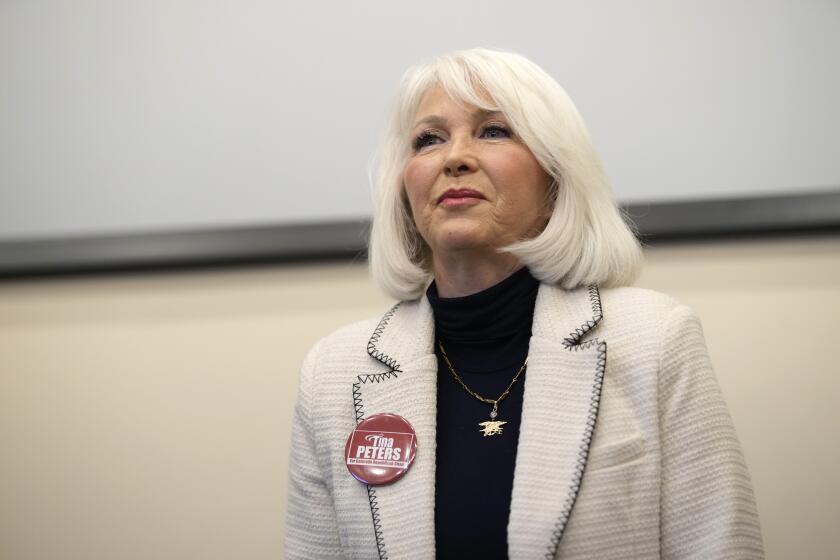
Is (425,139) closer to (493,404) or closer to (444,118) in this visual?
(444,118)

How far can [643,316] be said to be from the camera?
4.98 ft

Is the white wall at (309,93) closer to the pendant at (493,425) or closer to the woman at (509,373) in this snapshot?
the woman at (509,373)

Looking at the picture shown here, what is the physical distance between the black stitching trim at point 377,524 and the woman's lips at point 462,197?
0.52 meters

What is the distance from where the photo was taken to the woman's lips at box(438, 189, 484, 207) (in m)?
1.60

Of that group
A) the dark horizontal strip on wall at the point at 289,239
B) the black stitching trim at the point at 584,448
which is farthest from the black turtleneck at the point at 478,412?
the dark horizontal strip on wall at the point at 289,239

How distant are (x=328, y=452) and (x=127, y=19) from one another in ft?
4.17

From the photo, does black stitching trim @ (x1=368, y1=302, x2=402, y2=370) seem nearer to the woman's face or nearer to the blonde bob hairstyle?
the woman's face

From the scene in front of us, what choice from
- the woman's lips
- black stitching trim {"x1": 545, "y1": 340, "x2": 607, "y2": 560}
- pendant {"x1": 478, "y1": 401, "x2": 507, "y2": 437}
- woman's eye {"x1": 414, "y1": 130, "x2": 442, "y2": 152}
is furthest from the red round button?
woman's eye {"x1": 414, "y1": 130, "x2": 442, "y2": 152}

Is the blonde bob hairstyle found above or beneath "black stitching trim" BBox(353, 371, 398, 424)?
above

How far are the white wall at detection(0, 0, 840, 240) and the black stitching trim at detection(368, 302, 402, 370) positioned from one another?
0.46 meters

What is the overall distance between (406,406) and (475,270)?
11.2 inches

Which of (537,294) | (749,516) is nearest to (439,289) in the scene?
(537,294)

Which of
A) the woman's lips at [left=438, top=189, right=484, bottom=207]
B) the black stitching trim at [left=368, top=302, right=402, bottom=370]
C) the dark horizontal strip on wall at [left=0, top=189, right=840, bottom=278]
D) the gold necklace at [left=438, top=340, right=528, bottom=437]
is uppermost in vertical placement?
the dark horizontal strip on wall at [left=0, top=189, right=840, bottom=278]

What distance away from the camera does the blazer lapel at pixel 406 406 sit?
1449 mm
